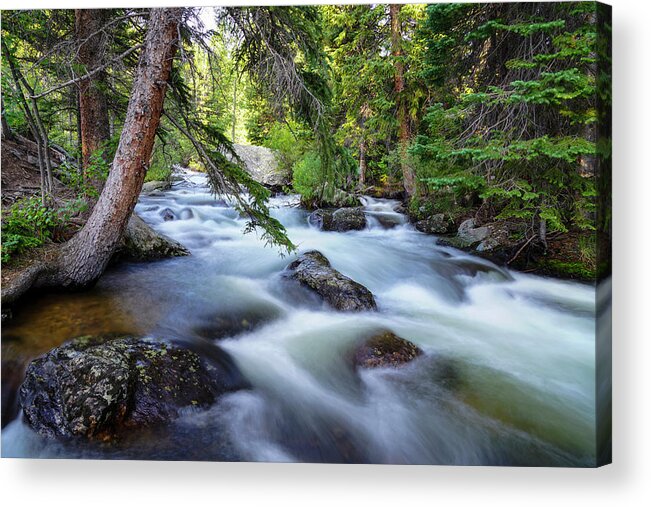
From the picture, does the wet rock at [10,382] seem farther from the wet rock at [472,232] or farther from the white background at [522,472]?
the wet rock at [472,232]

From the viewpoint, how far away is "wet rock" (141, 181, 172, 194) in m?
3.26

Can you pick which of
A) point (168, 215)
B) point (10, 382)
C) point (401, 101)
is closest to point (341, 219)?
point (401, 101)

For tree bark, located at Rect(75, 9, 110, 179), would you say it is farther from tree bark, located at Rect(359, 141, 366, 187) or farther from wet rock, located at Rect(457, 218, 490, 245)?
wet rock, located at Rect(457, 218, 490, 245)

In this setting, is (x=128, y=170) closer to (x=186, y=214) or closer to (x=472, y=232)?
(x=186, y=214)

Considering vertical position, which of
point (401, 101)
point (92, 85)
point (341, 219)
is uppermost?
point (92, 85)

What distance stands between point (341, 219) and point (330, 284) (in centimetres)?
74

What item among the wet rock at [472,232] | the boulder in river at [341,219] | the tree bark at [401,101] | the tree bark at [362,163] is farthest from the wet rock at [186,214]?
the wet rock at [472,232]

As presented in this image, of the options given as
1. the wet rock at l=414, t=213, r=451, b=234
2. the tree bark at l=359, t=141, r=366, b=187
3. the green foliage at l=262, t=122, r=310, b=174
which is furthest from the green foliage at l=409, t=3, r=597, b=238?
the green foliage at l=262, t=122, r=310, b=174

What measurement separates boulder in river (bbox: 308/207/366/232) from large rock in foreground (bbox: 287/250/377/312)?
28cm

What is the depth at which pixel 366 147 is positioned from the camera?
3.32m

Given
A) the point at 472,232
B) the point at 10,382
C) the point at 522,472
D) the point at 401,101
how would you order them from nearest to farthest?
the point at 522,472 → the point at 10,382 → the point at 401,101 → the point at 472,232

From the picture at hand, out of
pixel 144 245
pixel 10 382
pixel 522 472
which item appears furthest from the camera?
pixel 144 245

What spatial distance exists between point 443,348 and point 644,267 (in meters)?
1.39

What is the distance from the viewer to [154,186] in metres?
3.34
